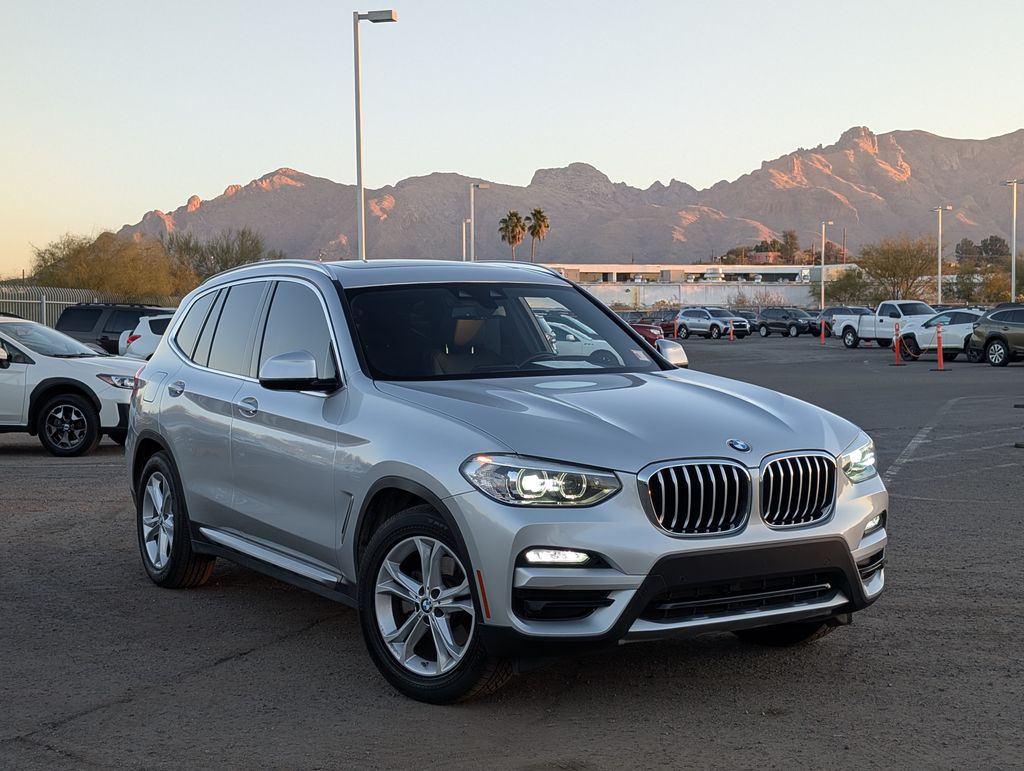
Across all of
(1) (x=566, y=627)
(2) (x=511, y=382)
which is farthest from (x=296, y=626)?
(1) (x=566, y=627)

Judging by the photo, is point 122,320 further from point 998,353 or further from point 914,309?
point 914,309

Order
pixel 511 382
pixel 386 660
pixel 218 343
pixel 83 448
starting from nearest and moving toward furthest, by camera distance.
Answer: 1. pixel 386 660
2. pixel 511 382
3. pixel 218 343
4. pixel 83 448

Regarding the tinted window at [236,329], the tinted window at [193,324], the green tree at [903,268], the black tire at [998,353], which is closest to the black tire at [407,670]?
the tinted window at [236,329]

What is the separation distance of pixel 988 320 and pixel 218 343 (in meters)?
32.7

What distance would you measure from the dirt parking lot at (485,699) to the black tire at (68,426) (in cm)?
616

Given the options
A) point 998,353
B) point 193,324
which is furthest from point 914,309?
point 193,324

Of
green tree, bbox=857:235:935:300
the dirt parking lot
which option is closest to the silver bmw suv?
the dirt parking lot

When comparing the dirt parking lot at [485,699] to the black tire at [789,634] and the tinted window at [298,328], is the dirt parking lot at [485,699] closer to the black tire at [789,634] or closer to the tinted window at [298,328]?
the black tire at [789,634]

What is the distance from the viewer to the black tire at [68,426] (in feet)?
49.5

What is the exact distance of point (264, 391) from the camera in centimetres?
667

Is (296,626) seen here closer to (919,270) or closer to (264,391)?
(264,391)

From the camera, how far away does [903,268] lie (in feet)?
329

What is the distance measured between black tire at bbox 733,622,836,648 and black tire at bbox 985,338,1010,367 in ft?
103

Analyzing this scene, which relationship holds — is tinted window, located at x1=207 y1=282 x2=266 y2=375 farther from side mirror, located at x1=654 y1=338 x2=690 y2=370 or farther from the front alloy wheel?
side mirror, located at x1=654 y1=338 x2=690 y2=370
